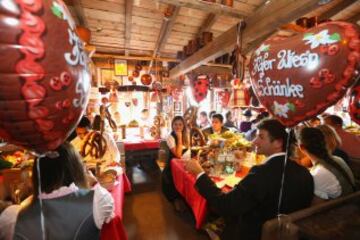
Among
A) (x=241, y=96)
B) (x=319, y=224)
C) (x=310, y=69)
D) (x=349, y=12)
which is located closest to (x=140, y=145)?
(x=241, y=96)

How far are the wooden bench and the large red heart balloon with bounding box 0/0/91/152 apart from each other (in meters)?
1.12

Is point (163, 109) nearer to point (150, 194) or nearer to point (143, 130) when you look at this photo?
point (143, 130)

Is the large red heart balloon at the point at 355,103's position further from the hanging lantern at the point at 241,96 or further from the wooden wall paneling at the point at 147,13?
the wooden wall paneling at the point at 147,13

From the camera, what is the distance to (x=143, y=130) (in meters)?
5.25

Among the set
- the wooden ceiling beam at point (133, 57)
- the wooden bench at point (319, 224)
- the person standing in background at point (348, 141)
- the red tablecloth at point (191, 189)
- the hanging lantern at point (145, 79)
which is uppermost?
the wooden ceiling beam at point (133, 57)

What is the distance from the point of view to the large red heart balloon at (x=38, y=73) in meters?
0.53

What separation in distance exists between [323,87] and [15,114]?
1.30 meters

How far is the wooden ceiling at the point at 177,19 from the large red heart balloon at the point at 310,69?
858 mm

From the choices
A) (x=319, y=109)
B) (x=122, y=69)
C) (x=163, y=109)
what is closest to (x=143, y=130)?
(x=163, y=109)

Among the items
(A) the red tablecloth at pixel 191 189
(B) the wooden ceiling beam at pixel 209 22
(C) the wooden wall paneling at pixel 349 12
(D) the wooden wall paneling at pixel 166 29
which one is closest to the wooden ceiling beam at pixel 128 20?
(D) the wooden wall paneling at pixel 166 29

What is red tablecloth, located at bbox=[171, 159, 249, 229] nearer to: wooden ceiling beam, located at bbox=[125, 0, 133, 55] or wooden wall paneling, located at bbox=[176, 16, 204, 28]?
wooden ceiling beam, located at bbox=[125, 0, 133, 55]

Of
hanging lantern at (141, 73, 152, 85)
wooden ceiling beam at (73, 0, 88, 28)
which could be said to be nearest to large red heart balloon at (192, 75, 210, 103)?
wooden ceiling beam at (73, 0, 88, 28)

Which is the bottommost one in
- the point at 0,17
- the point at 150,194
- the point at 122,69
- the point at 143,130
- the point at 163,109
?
the point at 150,194

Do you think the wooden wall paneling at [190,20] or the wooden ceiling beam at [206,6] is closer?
the wooden ceiling beam at [206,6]
